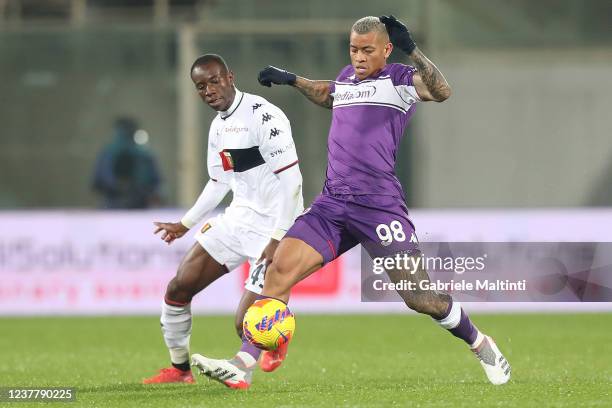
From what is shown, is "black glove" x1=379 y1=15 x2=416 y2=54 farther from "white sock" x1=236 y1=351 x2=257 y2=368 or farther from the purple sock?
"white sock" x1=236 y1=351 x2=257 y2=368

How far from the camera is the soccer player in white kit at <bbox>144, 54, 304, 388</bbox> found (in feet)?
29.3

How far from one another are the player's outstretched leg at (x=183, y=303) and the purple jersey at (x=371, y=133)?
51.3 inches

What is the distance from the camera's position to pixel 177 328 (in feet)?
30.2

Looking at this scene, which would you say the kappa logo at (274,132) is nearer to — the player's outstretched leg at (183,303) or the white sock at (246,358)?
the player's outstretched leg at (183,303)

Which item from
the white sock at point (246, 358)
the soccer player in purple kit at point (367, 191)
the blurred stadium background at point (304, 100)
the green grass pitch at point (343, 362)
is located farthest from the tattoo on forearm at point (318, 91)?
the blurred stadium background at point (304, 100)

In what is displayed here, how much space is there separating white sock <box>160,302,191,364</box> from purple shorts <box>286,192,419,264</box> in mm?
1414

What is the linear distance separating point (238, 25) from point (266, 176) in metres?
11.1

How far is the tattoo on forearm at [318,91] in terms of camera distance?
332 inches

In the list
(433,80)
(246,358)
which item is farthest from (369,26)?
(246,358)

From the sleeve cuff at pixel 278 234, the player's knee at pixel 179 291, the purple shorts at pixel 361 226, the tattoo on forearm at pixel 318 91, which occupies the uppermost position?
the tattoo on forearm at pixel 318 91

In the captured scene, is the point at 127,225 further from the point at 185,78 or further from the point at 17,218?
the point at 185,78

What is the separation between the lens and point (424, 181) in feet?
64.1

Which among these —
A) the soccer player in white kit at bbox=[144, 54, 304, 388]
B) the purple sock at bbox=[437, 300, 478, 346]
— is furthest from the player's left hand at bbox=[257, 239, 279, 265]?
the purple sock at bbox=[437, 300, 478, 346]

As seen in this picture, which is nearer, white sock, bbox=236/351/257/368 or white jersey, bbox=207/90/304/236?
white sock, bbox=236/351/257/368
